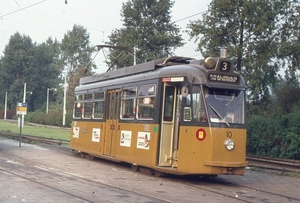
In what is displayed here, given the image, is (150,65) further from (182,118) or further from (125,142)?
(182,118)

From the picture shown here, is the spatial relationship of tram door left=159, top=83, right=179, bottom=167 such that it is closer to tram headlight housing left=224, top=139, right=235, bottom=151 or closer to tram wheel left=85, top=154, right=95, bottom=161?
tram headlight housing left=224, top=139, right=235, bottom=151

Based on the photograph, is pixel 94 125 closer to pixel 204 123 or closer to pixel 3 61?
pixel 204 123

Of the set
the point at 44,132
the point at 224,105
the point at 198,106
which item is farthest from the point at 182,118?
the point at 44,132

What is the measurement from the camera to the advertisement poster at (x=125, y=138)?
16391 millimetres

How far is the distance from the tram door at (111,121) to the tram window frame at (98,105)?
481mm

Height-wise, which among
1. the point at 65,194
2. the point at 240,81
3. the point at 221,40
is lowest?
the point at 65,194

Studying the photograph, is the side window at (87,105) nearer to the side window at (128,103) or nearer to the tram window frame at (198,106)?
the side window at (128,103)

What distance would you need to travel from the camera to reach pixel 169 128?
14.7 meters

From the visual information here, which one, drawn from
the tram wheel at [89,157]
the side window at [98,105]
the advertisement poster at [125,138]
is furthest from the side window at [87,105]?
the advertisement poster at [125,138]

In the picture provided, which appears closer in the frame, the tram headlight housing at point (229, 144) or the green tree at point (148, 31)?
the tram headlight housing at point (229, 144)

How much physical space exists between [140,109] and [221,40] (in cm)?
1669

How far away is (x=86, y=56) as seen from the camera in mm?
88188

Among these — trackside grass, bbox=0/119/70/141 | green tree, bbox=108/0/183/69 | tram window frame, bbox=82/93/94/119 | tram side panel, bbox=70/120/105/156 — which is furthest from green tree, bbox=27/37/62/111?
tram window frame, bbox=82/93/94/119

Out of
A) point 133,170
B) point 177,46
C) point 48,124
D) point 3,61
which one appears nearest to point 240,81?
point 133,170
